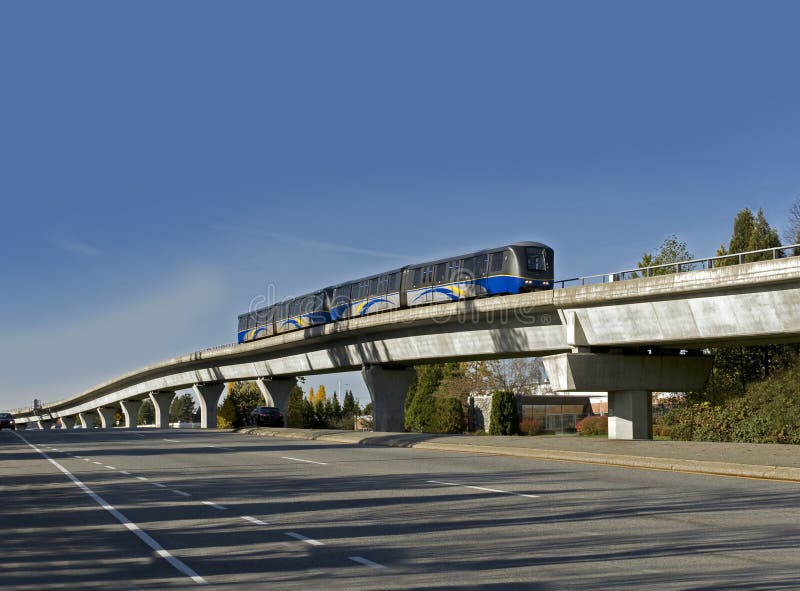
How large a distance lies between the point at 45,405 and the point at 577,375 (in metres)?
154

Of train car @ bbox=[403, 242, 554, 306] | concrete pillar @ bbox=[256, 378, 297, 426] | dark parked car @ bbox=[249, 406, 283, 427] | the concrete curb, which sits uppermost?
train car @ bbox=[403, 242, 554, 306]

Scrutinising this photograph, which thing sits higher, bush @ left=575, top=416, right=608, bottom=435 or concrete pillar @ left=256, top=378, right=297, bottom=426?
concrete pillar @ left=256, top=378, right=297, bottom=426

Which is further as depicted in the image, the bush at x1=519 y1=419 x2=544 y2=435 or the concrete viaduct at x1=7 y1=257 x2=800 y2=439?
the bush at x1=519 y1=419 x2=544 y2=435

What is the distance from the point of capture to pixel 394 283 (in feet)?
166

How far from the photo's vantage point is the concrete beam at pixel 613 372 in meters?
34.8

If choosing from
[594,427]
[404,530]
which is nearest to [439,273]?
[594,427]

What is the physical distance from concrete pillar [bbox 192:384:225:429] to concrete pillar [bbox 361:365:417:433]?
124 ft

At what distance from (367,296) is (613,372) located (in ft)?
69.4

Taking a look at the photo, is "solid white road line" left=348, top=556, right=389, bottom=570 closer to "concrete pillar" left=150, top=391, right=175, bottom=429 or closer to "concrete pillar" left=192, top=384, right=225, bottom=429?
"concrete pillar" left=192, top=384, right=225, bottom=429

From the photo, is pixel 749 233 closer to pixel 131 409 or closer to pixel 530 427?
pixel 530 427

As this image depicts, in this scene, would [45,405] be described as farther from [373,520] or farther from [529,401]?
[373,520]

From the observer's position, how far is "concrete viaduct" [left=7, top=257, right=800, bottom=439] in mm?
28953

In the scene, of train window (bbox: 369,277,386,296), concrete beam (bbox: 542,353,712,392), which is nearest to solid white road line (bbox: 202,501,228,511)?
concrete beam (bbox: 542,353,712,392)

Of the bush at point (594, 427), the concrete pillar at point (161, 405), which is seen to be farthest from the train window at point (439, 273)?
the concrete pillar at point (161, 405)
